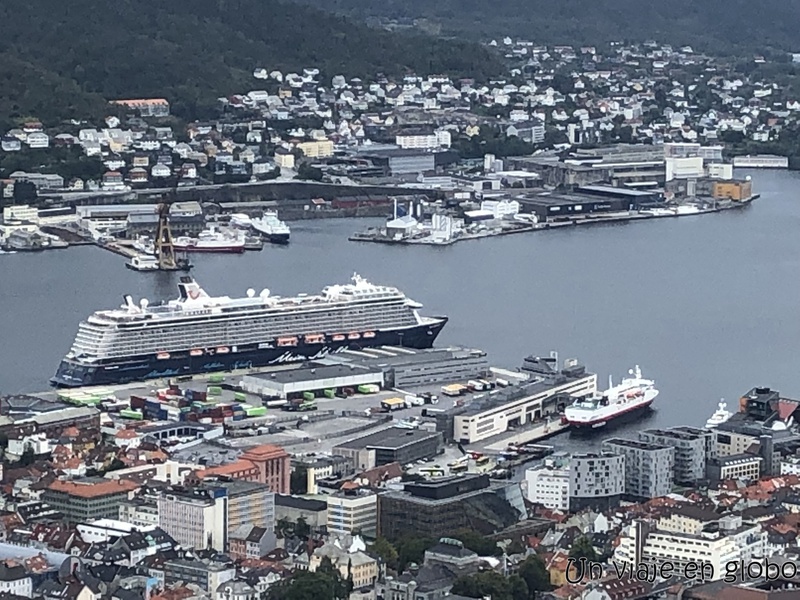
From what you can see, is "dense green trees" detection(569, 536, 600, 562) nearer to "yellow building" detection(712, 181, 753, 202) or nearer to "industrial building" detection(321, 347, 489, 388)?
"industrial building" detection(321, 347, 489, 388)

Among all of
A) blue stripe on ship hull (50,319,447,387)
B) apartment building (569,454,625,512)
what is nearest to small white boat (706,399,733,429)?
apartment building (569,454,625,512)

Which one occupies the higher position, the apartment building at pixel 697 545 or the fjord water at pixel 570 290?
the apartment building at pixel 697 545

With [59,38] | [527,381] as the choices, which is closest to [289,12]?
[59,38]

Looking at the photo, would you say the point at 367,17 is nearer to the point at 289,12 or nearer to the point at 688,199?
the point at 289,12

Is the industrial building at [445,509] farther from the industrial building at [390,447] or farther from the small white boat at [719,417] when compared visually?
the small white boat at [719,417]

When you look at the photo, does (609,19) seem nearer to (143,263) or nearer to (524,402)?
(143,263)

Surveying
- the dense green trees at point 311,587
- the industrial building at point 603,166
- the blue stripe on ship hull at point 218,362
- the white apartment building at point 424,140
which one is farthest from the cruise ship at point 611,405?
the white apartment building at point 424,140

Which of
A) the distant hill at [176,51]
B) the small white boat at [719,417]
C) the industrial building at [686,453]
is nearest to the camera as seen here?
the industrial building at [686,453]
